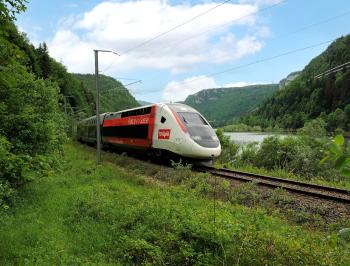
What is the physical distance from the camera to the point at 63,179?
1461cm

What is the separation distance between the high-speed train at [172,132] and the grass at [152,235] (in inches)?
260

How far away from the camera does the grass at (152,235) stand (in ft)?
18.6


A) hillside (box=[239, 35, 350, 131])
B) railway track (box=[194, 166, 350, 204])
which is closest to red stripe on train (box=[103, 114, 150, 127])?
railway track (box=[194, 166, 350, 204])

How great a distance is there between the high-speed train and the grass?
260 inches

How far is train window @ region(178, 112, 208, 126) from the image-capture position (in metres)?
17.5

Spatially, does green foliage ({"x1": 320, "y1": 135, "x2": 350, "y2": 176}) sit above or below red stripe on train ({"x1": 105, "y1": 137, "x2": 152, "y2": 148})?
above

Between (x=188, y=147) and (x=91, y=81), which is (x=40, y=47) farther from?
(x=188, y=147)

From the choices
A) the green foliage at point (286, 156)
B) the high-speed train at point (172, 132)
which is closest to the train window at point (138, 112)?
the high-speed train at point (172, 132)

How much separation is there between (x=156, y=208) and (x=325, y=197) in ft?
16.9

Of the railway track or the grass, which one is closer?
the grass

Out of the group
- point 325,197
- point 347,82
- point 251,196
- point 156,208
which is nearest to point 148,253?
point 156,208

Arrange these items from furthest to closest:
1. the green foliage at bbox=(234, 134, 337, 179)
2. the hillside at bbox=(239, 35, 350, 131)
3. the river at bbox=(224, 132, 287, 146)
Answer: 1. the hillside at bbox=(239, 35, 350, 131)
2. the river at bbox=(224, 132, 287, 146)
3. the green foliage at bbox=(234, 134, 337, 179)

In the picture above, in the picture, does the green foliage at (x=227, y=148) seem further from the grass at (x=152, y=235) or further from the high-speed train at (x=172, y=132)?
the grass at (x=152, y=235)

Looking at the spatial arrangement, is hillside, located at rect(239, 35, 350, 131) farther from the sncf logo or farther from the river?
the sncf logo
